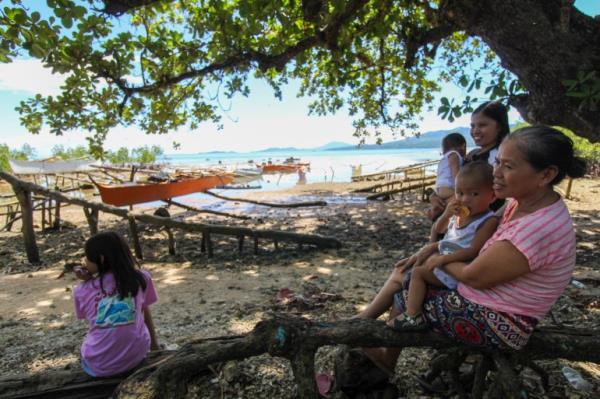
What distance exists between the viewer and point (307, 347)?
2.15 metres

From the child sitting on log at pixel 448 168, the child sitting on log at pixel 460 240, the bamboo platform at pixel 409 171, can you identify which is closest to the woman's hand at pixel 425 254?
the child sitting on log at pixel 460 240

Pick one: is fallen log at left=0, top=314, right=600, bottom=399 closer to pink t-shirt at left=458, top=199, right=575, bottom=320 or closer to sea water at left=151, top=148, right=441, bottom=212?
pink t-shirt at left=458, top=199, right=575, bottom=320

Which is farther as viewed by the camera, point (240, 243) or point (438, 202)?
point (240, 243)

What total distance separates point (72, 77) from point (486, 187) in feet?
21.9

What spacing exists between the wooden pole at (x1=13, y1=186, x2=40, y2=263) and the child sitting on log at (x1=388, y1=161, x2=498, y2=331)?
→ 28.4ft

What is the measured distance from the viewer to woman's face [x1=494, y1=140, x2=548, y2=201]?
5.94 ft

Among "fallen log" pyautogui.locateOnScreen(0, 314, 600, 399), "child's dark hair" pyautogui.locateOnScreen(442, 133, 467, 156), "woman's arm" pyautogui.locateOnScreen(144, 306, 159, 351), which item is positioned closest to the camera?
"fallen log" pyautogui.locateOnScreen(0, 314, 600, 399)

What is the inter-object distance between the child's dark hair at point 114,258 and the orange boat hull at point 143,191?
906 centimetres

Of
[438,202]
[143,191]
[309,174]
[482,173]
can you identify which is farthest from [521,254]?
[309,174]

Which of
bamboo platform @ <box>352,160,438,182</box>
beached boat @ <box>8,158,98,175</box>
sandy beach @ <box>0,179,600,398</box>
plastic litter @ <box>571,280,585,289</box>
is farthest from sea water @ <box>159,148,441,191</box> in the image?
plastic litter @ <box>571,280,585,289</box>

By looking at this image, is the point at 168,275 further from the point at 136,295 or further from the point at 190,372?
the point at 190,372

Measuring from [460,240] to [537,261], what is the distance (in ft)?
1.78

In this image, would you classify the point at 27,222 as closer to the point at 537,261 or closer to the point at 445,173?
the point at 445,173

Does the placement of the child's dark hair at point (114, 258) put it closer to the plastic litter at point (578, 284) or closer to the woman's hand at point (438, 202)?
the woman's hand at point (438, 202)
